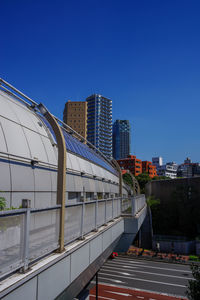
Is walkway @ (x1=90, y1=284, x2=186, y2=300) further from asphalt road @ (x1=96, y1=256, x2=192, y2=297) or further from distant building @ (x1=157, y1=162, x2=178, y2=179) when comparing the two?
distant building @ (x1=157, y1=162, x2=178, y2=179)

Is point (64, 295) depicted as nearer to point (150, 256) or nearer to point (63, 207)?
point (63, 207)

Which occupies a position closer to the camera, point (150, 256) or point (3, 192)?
point (3, 192)

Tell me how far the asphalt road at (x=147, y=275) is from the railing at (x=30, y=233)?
21951 mm

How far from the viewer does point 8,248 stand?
135 inches

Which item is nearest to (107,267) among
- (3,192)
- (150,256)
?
(150,256)

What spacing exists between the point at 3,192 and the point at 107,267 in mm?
27571

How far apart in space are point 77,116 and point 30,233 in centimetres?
12769

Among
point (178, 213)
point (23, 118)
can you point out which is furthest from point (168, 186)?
point (23, 118)

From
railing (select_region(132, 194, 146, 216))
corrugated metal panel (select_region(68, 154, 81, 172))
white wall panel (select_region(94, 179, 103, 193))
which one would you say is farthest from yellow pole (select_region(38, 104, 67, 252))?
white wall panel (select_region(94, 179, 103, 193))

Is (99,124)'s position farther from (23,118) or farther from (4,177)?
(4,177)

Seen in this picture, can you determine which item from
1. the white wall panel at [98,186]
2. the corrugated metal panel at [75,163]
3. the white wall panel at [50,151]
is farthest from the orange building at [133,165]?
the white wall panel at [50,151]

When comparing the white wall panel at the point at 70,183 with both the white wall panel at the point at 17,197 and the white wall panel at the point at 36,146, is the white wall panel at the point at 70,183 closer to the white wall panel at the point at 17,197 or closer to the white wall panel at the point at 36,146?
the white wall panel at the point at 36,146

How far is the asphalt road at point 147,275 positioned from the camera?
24188 mm

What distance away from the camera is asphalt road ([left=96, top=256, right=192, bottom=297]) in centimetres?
2419
